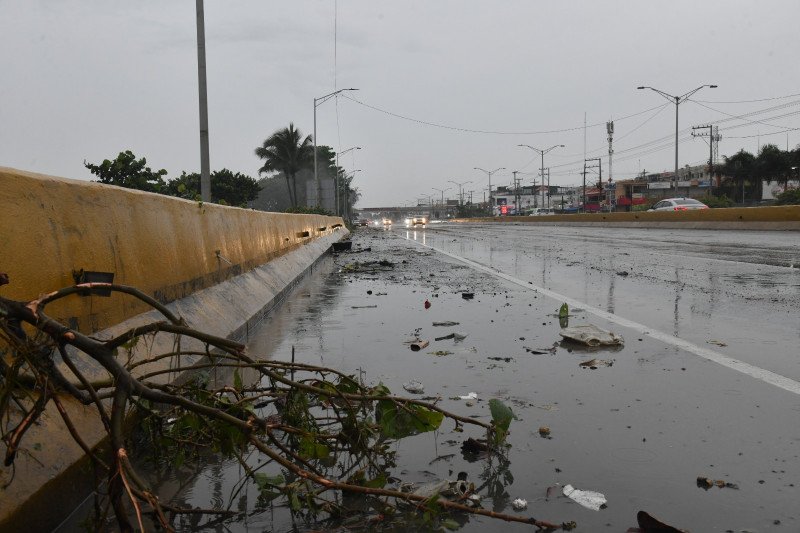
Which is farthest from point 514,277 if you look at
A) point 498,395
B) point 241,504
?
point 241,504

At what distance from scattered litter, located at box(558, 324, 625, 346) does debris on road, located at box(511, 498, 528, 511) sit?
11.0 feet

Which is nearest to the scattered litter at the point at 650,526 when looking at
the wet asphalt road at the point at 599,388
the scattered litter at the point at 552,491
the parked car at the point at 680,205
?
the wet asphalt road at the point at 599,388

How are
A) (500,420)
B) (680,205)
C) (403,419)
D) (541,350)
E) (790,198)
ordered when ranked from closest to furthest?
1. (403,419)
2. (500,420)
3. (541,350)
4. (680,205)
5. (790,198)

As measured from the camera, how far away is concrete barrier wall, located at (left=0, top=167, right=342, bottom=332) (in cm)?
310

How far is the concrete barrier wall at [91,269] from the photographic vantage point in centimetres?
248

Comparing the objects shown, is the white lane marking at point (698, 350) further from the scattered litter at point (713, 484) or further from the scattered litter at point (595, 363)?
the scattered litter at point (713, 484)

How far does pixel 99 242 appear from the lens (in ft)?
13.0

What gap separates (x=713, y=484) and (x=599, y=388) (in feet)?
5.29

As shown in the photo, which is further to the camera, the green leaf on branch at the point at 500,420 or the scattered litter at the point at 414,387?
the scattered litter at the point at 414,387

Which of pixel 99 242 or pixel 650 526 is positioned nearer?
pixel 650 526

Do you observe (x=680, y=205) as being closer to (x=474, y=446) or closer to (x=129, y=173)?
(x=129, y=173)

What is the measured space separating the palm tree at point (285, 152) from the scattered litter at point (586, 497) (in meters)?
87.2

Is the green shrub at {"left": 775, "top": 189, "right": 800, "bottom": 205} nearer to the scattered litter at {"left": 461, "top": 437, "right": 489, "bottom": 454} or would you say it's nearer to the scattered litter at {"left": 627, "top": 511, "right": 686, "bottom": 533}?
the scattered litter at {"left": 461, "top": 437, "right": 489, "bottom": 454}

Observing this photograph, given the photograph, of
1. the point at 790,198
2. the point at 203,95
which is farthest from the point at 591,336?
the point at 790,198
